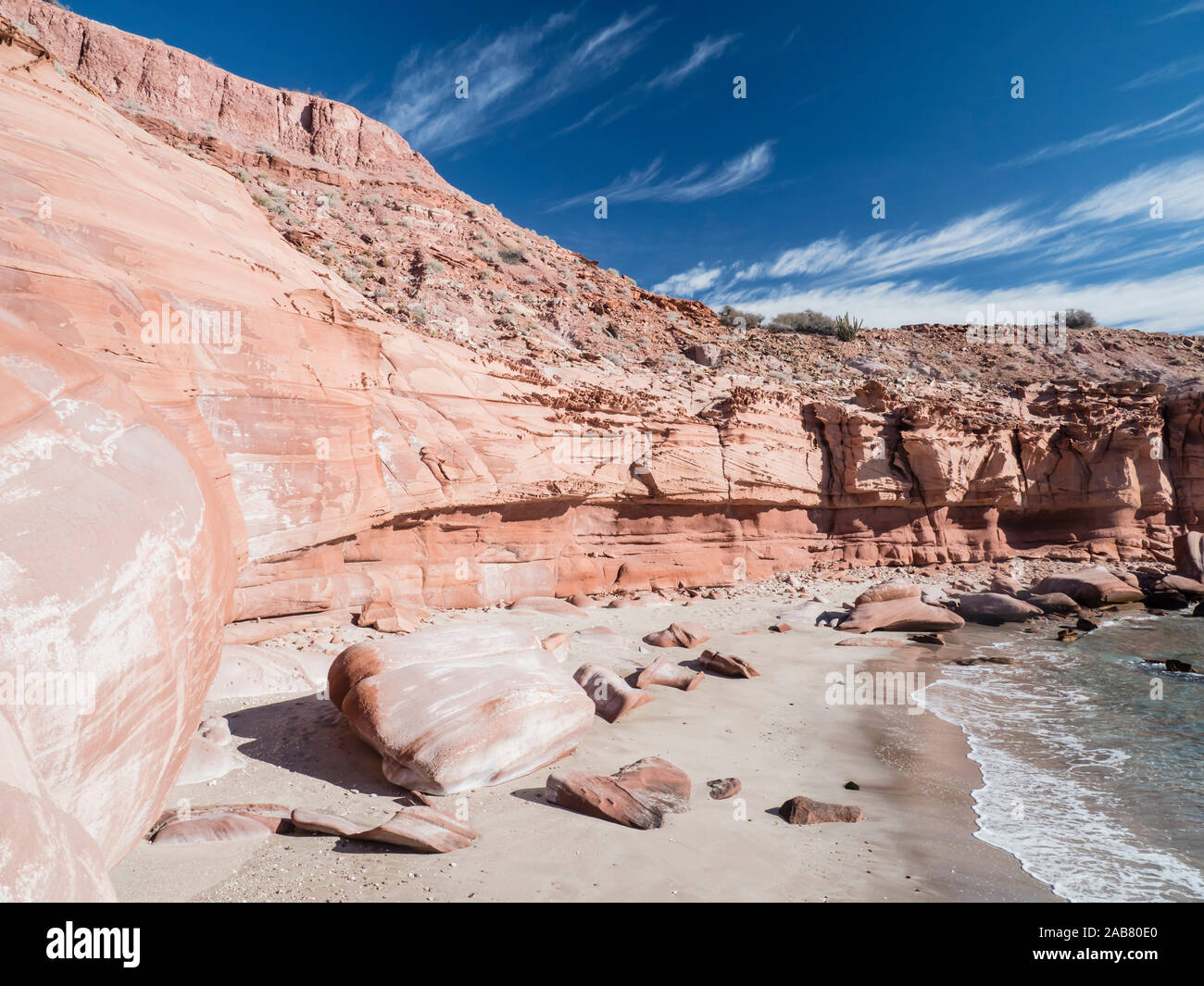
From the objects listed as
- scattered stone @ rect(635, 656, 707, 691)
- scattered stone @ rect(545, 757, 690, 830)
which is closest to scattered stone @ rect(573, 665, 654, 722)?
scattered stone @ rect(635, 656, 707, 691)

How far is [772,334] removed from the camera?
35.7 meters

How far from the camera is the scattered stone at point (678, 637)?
Answer: 35.8ft

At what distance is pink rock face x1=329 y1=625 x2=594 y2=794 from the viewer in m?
5.04

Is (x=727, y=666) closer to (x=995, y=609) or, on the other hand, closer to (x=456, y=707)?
(x=456, y=707)

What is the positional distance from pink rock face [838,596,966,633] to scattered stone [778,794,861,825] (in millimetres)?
8700

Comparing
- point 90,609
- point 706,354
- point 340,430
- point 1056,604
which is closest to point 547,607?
point 340,430

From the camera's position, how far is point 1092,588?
693 inches

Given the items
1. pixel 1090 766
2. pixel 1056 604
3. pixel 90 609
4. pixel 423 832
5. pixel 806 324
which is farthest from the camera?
pixel 806 324

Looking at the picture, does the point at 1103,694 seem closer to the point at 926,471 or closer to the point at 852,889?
the point at 852,889

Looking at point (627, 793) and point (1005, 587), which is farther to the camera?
point (1005, 587)

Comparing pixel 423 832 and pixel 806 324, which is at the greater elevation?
pixel 806 324

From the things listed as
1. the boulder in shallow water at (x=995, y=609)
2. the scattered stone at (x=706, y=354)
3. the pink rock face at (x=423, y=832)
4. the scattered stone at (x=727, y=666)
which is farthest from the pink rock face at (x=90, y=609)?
the scattered stone at (x=706, y=354)

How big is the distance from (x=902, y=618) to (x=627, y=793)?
1112cm
